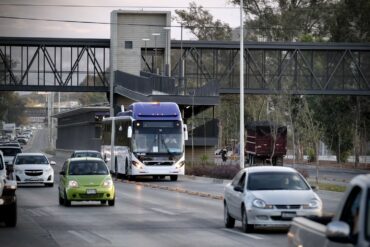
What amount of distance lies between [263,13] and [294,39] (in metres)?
4.12

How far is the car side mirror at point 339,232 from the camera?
27.5 ft

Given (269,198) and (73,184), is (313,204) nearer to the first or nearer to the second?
(269,198)

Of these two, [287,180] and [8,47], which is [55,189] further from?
[8,47]

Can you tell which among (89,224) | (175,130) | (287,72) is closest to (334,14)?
(287,72)

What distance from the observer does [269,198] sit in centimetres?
2178

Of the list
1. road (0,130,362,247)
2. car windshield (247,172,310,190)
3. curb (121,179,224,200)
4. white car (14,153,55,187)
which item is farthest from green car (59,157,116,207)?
white car (14,153,55,187)

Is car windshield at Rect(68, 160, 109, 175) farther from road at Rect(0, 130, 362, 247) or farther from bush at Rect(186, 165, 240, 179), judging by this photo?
bush at Rect(186, 165, 240, 179)

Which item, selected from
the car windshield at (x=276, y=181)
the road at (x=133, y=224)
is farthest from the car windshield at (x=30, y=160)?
the car windshield at (x=276, y=181)

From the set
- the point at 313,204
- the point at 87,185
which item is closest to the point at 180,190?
the point at 87,185

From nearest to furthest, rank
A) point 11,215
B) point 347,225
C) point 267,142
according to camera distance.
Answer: point 347,225, point 11,215, point 267,142

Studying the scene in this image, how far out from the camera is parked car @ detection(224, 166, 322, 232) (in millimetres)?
A: 21531

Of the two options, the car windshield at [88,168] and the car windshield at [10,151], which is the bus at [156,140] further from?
the car windshield at [88,168]

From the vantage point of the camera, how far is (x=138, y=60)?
275 ft

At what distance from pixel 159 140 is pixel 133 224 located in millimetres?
27096
